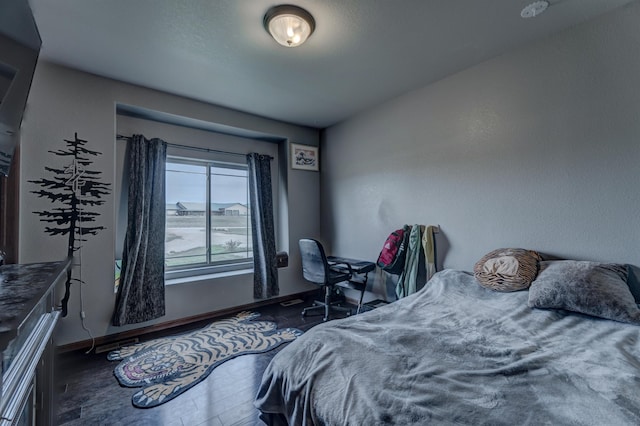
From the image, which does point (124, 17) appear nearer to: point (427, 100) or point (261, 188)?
point (261, 188)

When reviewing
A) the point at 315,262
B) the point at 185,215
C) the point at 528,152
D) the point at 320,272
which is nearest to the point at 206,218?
the point at 185,215

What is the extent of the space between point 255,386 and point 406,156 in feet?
8.71

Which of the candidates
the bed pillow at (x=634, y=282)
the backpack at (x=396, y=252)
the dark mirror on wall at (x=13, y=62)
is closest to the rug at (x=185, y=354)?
the backpack at (x=396, y=252)

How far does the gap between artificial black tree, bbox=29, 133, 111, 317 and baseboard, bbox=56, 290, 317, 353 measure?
326 millimetres

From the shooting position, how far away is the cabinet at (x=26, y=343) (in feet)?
2.42

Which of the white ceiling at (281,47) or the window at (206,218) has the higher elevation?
the white ceiling at (281,47)

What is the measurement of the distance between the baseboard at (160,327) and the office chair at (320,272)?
2.24 feet

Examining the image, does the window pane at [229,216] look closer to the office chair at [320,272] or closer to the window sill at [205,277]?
the window sill at [205,277]

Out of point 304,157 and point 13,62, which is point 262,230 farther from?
point 13,62

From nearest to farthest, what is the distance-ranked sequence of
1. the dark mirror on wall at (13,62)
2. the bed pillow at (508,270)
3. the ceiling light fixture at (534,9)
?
1. the dark mirror on wall at (13,62)
2. the ceiling light fixture at (534,9)
3. the bed pillow at (508,270)

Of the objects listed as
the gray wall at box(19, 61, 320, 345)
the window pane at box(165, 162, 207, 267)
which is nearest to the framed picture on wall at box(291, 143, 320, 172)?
the gray wall at box(19, 61, 320, 345)

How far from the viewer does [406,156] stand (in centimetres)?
304

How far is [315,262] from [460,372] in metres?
2.13

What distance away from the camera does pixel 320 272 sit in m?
3.02
